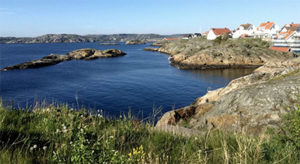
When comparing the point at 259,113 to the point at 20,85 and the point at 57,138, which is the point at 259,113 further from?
the point at 20,85

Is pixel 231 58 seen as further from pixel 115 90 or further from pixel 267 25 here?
pixel 267 25

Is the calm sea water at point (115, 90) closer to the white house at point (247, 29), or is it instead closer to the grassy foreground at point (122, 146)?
the grassy foreground at point (122, 146)

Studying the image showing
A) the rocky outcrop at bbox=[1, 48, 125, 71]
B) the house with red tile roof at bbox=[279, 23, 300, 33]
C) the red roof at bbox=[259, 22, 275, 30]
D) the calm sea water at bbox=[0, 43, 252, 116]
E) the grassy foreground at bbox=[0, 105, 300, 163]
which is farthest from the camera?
the red roof at bbox=[259, 22, 275, 30]

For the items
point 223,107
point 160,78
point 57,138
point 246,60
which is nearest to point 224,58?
point 246,60

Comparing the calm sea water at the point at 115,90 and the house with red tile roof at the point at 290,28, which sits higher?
the house with red tile roof at the point at 290,28

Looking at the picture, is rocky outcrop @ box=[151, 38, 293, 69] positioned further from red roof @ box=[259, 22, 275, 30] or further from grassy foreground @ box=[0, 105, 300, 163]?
grassy foreground @ box=[0, 105, 300, 163]

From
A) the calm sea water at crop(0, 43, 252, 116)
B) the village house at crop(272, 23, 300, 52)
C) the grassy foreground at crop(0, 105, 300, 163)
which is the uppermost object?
the village house at crop(272, 23, 300, 52)

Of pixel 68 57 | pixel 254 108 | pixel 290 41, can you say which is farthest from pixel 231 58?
pixel 68 57

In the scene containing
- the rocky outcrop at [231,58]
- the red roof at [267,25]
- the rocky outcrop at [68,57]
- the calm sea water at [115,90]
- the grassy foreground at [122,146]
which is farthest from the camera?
the red roof at [267,25]

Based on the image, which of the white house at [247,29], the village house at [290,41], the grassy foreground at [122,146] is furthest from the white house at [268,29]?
the grassy foreground at [122,146]

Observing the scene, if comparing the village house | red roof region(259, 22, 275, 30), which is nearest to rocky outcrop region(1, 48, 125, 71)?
the village house

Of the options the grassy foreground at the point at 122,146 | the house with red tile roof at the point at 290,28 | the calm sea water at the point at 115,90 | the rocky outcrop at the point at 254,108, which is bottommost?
the calm sea water at the point at 115,90

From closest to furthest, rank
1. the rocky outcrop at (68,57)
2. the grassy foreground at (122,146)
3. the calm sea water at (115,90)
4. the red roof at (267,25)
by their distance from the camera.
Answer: the grassy foreground at (122,146)
the calm sea water at (115,90)
the rocky outcrop at (68,57)
the red roof at (267,25)

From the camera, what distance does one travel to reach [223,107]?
1355 centimetres
